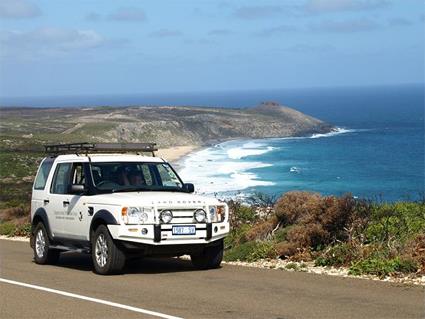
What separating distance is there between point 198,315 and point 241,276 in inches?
137

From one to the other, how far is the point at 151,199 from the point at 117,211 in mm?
552

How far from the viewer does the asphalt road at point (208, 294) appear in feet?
32.3

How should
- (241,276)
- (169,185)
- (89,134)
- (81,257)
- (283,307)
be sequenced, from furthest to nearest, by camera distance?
(89,134)
(81,257)
(169,185)
(241,276)
(283,307)

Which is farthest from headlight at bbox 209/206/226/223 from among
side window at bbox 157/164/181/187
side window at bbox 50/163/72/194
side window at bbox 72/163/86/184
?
side window at bbox 50/163/72/194

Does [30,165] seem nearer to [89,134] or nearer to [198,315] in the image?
[89,134]

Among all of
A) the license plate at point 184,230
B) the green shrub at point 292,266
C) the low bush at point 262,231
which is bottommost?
the green shrub at point 292,266

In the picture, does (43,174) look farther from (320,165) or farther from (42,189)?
(320,165)

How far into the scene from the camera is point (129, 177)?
47.5 ft

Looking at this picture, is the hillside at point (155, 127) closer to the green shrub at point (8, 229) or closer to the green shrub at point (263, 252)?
the green shrub at point (8, 229)

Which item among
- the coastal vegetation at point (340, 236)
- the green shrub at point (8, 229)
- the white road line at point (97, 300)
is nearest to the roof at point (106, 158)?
the coastal vegetation at point (340, 236)

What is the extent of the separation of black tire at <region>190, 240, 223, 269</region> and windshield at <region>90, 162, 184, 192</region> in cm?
119

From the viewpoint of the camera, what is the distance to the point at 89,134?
123 m

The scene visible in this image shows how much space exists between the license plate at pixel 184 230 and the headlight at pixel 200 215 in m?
0.15

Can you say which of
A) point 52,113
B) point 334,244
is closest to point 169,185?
point 334,244
